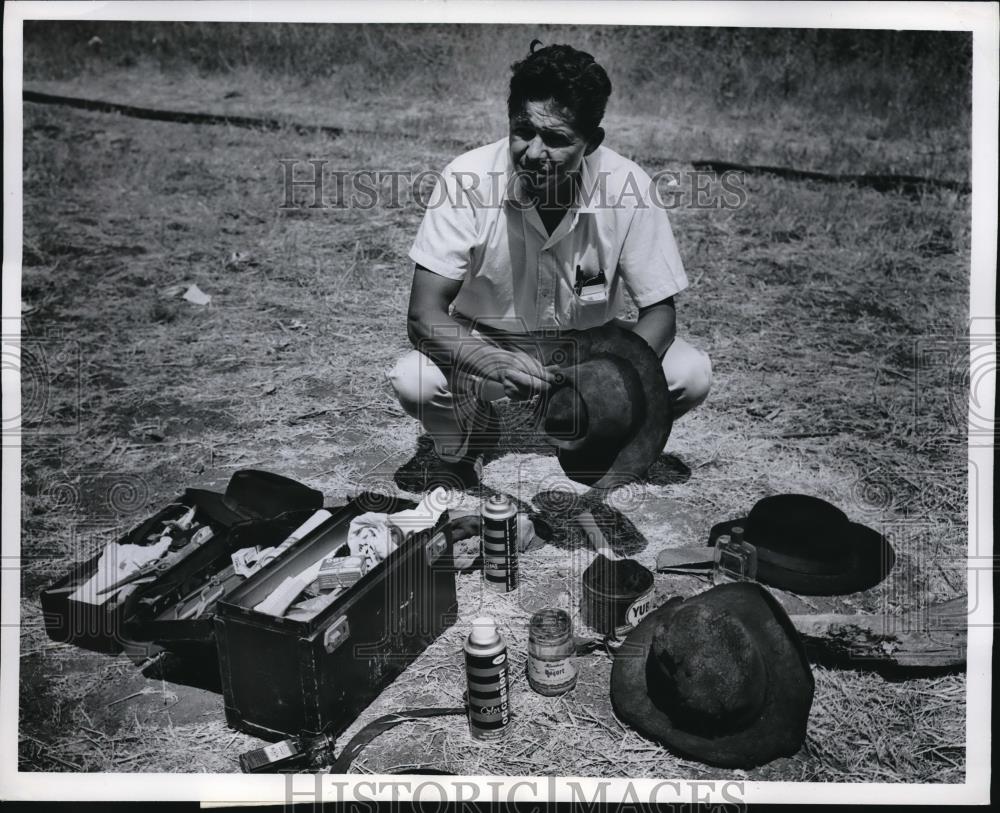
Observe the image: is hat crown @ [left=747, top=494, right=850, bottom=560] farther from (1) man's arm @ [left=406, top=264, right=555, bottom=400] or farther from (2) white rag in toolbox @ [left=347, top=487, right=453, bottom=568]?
(2) white rag in toolbox @ [left=347, top=487, right=453, bottom=568]

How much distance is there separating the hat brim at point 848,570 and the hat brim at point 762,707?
17.2 inches

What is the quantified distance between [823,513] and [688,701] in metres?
1.08

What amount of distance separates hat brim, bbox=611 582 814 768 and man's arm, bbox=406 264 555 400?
46.0 inches

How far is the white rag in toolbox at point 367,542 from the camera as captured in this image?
9.57 feet

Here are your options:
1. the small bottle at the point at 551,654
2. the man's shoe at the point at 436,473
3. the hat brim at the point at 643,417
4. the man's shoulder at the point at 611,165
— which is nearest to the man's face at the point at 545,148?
the man's shoulder at the point at 611,165

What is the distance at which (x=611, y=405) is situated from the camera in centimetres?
339

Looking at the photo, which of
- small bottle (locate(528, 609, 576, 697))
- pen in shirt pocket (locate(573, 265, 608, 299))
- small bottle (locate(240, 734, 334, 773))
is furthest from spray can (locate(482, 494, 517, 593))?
pen in shirt pocket (locate(573, 265, 608, 299))

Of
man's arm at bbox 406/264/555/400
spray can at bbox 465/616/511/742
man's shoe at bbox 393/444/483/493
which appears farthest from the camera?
man's shoe at bbox 393/444/483/493

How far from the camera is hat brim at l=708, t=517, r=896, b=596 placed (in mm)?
3402

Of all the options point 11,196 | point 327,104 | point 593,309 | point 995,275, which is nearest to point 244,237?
point 327,104

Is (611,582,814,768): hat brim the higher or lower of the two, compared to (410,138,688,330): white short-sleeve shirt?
lower

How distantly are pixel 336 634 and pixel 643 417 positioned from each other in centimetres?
144

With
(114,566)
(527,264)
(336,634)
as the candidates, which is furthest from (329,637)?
(527,264)

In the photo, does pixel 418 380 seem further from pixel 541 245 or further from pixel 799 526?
pixel 799 526
